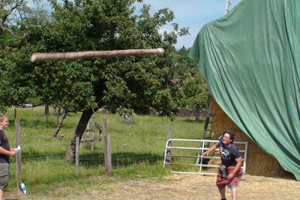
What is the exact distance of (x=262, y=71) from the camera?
32.0 ft

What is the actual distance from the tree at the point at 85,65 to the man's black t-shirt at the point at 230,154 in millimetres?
3871

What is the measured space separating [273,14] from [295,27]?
757 mm

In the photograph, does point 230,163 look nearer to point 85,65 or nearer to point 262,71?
point 262,71

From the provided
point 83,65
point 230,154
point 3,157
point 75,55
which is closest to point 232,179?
point 230,154

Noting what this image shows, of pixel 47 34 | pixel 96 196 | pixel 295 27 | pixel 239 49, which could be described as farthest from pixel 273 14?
pixel 96 196

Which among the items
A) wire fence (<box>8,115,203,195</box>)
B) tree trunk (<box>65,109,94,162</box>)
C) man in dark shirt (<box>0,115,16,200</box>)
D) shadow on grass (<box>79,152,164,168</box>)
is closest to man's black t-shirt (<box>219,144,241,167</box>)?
man in dark shirt (<box>0,115,16,200</box>)

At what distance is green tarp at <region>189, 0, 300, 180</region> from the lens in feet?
30.8

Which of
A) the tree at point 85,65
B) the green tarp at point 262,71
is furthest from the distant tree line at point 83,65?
the green tarp at point 262,71

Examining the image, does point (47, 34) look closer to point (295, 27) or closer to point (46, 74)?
point (46, 74)

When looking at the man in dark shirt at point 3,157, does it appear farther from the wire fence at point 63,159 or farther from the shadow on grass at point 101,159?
the shadow on grass at point 101,159

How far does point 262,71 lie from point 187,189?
13.8ft

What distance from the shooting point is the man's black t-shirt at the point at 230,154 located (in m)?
5.89

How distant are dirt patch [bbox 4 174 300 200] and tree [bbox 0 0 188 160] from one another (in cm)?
230

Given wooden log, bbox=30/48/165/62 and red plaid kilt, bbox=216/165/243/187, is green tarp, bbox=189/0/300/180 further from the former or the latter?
wooden log, bbox=30/48/165/62
